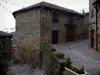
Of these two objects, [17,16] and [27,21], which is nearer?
[27,21]

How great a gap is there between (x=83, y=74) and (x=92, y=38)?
404 inches

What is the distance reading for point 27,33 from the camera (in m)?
20.6

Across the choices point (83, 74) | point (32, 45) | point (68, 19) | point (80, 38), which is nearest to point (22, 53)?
point (32, 45)

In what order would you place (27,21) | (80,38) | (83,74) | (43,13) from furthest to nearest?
(80,38) < (27,21) < (43,13) < (83,74)

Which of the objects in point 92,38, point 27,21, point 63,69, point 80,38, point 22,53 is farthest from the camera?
point 80,38

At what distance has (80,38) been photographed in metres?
26.1

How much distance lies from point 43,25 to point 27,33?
→ 3.17m

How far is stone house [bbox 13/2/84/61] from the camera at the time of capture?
18516 mm

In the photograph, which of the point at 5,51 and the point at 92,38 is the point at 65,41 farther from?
the point at 5,51

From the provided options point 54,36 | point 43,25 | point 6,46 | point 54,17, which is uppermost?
point 54,17

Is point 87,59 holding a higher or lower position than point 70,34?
lower

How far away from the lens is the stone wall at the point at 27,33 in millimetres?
18812

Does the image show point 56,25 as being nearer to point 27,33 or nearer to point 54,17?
point 54,17

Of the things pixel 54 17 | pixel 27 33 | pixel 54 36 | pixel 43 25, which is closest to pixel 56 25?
pixel 54 17
